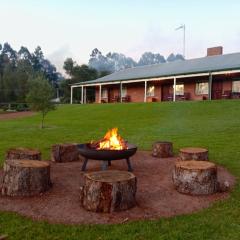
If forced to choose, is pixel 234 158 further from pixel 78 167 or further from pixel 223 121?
pixel 223 121

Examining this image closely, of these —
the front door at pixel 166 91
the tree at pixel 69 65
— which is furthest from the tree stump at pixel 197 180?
the tree at pixel 69 65

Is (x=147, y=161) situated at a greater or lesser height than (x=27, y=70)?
lesser

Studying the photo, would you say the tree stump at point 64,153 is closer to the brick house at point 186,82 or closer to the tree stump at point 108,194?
the tree stump at point 108,194

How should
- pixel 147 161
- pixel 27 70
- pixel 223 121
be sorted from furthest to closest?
pixel 27 70, pixel 223 121, pixel 147 161

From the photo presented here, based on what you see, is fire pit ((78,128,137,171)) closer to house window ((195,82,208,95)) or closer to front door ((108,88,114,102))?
house window ((195,82,208,95))

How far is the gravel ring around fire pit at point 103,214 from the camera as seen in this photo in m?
5.27

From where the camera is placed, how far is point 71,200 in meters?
5.95

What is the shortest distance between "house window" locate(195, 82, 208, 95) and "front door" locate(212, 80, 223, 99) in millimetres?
702

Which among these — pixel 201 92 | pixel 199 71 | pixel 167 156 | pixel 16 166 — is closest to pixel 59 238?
pixel 16 166

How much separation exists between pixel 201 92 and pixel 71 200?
28.2m

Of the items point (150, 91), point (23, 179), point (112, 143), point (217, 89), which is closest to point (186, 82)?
point (217, 89)

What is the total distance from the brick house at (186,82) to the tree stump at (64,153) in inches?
837

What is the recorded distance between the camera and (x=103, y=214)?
17.5 feet

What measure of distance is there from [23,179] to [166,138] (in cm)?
833
